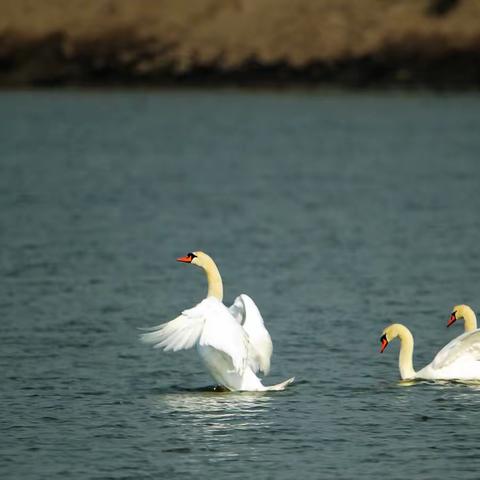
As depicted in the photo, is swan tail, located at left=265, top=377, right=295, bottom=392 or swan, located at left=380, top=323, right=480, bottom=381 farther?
swan, located at left=380, top=323, right=480, bottom=381

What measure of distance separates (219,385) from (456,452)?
2.99m

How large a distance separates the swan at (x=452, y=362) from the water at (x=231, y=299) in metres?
0.13

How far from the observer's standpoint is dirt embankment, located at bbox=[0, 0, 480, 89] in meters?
75.8

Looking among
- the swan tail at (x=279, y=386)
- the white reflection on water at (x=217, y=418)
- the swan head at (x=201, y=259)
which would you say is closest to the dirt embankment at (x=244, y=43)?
the swan head at (x=201, y=259)

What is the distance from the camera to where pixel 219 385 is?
614 inches

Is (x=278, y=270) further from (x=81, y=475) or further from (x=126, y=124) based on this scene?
(x=126, y=124)

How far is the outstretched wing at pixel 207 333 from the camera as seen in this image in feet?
49.0

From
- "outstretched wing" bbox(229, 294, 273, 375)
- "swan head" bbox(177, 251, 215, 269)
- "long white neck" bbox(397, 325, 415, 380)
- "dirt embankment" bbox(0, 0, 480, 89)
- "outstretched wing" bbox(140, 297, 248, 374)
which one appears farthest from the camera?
"dirt embankment" bbox(0, 0, 480, 89)

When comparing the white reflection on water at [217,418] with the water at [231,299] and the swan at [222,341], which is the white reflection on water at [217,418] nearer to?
the water at [231,299]

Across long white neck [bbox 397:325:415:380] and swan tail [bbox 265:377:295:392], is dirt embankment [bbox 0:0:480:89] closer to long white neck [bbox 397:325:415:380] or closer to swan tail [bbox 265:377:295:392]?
long white neck [bbox 397:325:415:380]

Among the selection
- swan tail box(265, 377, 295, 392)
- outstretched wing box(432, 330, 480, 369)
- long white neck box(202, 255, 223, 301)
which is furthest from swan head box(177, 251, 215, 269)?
outstretched wing box(432, 330, 480, 369)

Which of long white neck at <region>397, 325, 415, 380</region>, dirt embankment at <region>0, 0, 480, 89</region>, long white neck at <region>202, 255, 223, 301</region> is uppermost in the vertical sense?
dirt embankment at <region>0, 0, 480, 89</region>

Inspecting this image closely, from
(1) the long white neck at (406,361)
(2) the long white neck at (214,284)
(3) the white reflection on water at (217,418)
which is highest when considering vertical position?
(2) the long white neck at (214,284)

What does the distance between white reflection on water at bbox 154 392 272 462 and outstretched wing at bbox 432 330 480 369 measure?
5.59 feet
